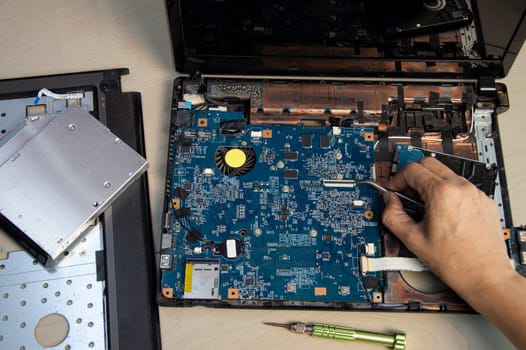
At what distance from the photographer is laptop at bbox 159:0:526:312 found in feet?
7.23

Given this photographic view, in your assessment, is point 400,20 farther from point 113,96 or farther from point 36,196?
point 36,196

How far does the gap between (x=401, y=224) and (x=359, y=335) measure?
510 millimetres

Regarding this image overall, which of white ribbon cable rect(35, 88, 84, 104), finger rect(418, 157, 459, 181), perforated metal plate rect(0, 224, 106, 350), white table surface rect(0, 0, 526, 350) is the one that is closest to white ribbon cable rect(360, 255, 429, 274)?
white table surface rect(0, 0, 526, 350)

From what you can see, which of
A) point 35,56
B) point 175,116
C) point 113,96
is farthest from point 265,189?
point 35,56

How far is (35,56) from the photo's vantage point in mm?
2873

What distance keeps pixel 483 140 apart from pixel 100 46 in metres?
2.14

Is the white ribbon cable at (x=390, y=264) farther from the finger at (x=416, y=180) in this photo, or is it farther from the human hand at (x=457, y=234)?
the finger at (x=416, y=180)

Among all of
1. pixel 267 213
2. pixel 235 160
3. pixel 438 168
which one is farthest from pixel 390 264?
pixel 235 160

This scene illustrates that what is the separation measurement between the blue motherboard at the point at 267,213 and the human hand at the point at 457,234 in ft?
0.73

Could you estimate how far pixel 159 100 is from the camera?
2.70 meters

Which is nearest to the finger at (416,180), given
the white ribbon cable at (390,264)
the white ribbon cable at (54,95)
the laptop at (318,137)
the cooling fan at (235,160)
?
the laptop at (318,137)

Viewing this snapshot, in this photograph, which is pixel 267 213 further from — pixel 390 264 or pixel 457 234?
pixel 457 234

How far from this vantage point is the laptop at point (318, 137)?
2.21 meters

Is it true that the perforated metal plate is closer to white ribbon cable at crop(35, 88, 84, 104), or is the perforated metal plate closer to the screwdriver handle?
white ribbon cable at crop(35, 88, 84, 104)
